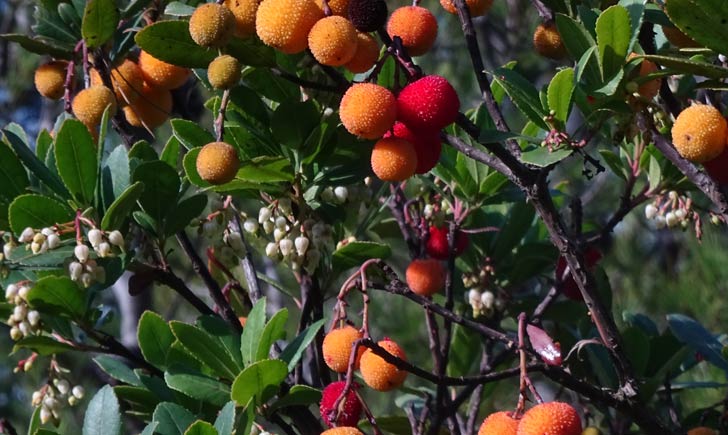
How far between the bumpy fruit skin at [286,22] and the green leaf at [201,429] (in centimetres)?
36

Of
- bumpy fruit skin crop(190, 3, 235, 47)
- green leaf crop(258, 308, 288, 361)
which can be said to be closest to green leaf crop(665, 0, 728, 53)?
bumpy fruit skin crop(190, 3, 235, 47)

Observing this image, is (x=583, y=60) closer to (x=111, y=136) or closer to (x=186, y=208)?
Answer: (x=186, y=208)

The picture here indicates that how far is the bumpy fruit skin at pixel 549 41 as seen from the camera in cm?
119

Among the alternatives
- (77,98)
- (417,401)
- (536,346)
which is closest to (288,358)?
(536,346)

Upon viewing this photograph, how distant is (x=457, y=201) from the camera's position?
4.93 ft

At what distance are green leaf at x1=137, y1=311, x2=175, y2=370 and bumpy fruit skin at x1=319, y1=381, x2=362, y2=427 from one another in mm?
265

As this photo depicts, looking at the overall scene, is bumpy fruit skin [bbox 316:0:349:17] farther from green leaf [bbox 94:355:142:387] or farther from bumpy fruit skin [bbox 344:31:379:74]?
green leaf [bbox 94:355:142:387]

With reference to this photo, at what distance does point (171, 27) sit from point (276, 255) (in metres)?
0.31

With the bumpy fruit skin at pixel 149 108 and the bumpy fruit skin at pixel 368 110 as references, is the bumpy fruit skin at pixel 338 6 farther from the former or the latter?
the bumpy fruit skin at pixel 149 108

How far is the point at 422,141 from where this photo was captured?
105 cm

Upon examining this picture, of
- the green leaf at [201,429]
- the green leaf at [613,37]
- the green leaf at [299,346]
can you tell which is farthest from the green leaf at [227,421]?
the green leaf at [613,37]

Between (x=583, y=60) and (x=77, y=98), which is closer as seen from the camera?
(x=583, y=60)

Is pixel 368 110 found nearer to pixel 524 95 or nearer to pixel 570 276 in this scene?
pixel 524 95

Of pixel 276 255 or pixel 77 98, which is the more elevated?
pixel 77 98
